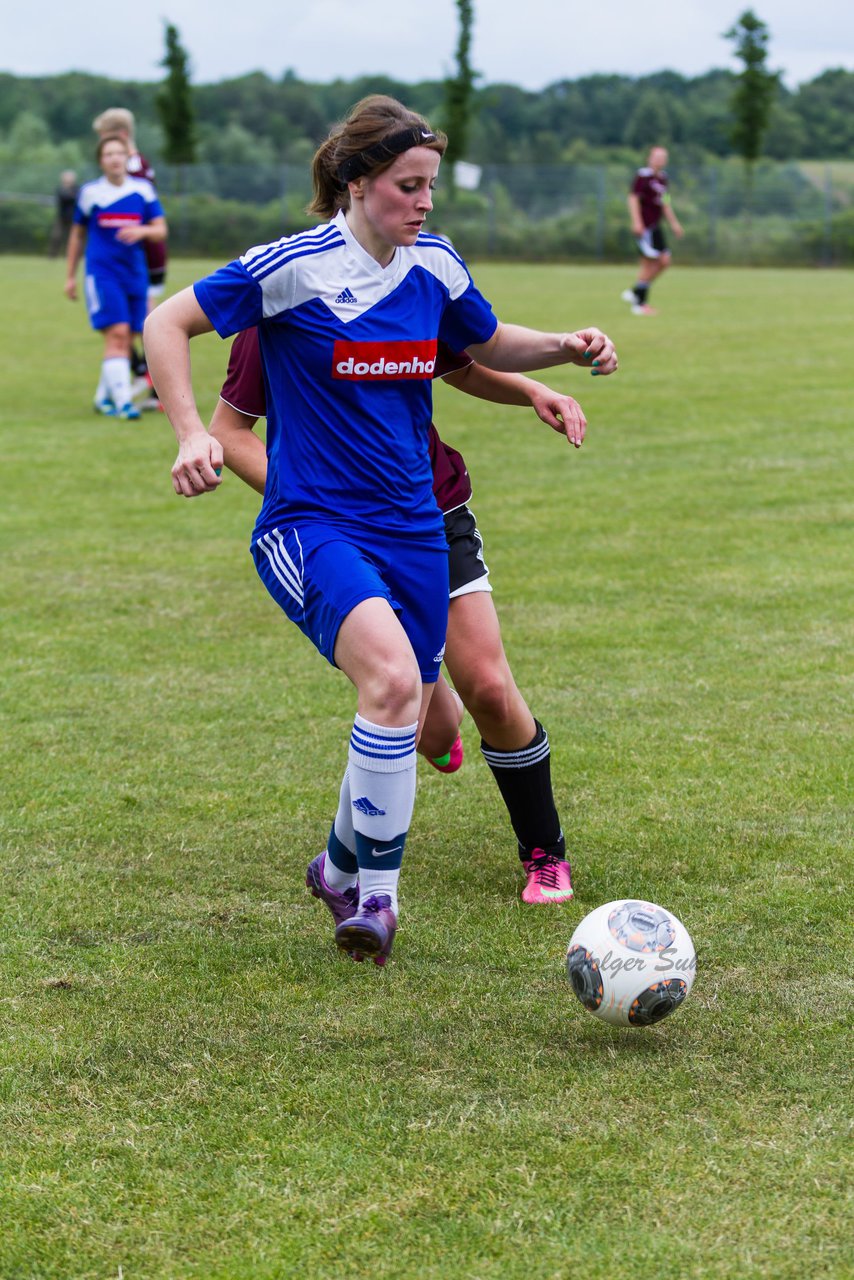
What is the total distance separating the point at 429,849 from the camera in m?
4.76

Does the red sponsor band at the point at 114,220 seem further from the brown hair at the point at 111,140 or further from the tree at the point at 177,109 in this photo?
the tree at the point at 177,109

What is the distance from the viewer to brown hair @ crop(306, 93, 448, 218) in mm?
3738

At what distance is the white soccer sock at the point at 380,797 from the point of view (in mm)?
3689

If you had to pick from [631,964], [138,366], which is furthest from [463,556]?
[138,366]

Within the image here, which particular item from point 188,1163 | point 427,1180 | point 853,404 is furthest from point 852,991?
point 853,404

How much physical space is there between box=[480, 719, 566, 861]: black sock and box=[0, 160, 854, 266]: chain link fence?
38899 mm

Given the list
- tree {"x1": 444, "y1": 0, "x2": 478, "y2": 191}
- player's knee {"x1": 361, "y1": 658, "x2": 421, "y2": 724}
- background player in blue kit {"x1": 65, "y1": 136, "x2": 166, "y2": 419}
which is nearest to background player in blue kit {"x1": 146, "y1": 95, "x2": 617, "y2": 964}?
player's knee {"x1": 361, "y1": 658, "x2": 421, "y2": 724}

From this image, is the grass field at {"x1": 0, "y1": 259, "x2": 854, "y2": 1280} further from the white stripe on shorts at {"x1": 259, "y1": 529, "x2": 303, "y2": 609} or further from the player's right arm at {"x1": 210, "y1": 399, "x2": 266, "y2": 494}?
the player's right arm at {"x1": 210, "y1": 399, "x2": 266, "y2": 494}

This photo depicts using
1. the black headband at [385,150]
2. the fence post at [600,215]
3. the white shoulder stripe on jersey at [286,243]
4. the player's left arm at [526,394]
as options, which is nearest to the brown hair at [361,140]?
the black headband at [385,150]

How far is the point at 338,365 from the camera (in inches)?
149

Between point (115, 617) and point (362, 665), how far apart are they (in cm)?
420

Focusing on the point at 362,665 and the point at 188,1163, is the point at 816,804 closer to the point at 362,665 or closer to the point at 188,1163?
the point at 362,665

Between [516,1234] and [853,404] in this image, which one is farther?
[853,404]

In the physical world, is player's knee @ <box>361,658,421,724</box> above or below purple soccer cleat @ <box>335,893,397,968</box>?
above
